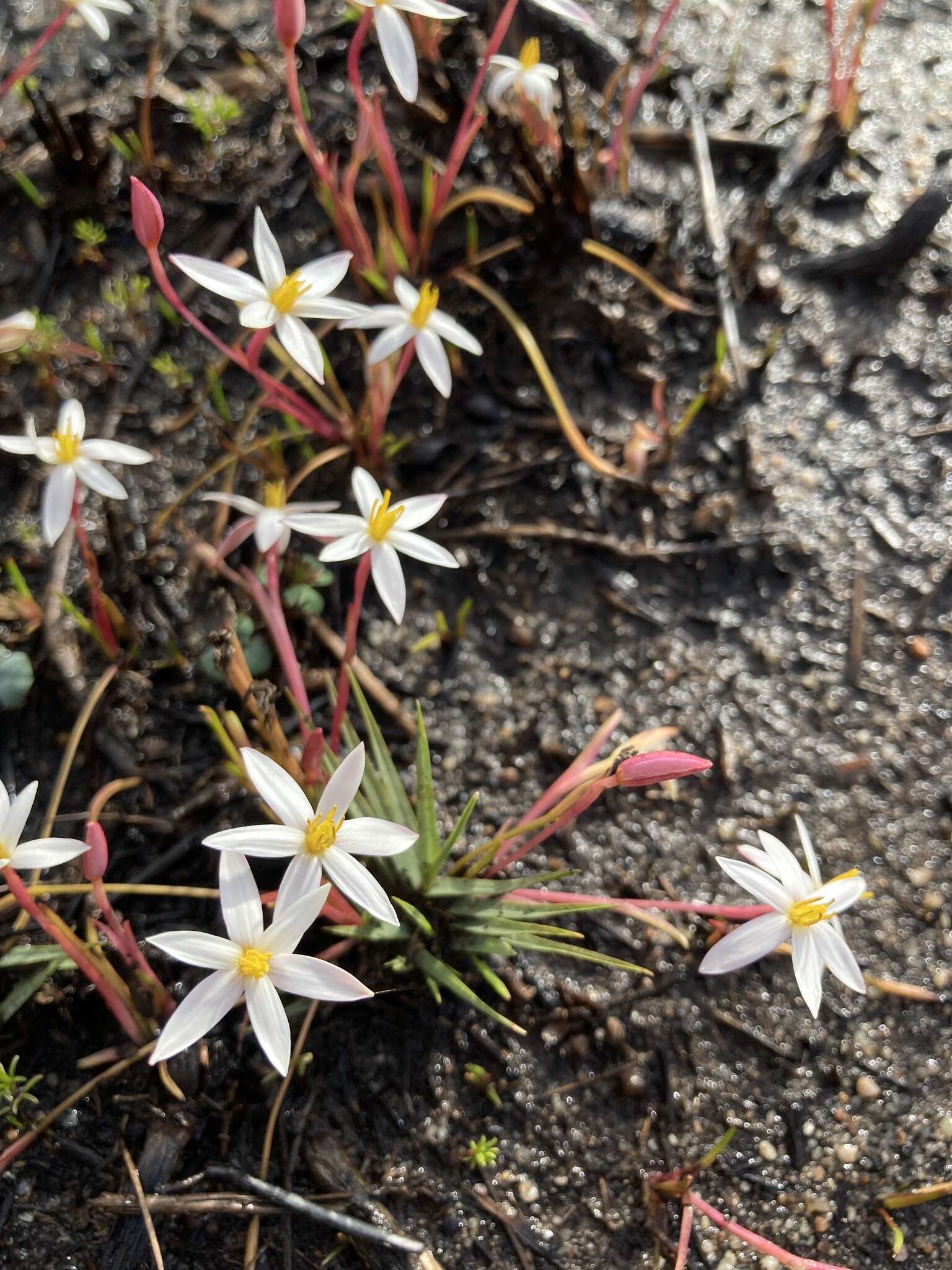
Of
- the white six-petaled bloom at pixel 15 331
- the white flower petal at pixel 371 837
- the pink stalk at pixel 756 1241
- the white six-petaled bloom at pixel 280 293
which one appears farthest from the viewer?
the white six-petaled bloom at pixel 15 331

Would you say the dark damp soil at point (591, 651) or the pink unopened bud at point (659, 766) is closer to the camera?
the pink unopened bud at point (659, 766)

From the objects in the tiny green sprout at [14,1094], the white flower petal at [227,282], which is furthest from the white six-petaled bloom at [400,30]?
the tiny green sprout at [14,1094]

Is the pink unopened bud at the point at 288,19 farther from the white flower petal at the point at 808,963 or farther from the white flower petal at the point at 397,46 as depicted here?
the white flower petal at the point at 808,963

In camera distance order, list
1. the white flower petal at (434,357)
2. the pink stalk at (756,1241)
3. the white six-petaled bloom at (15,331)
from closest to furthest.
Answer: the pink stalk at (756,1241) < the white flower petal at (434,357) < the white six-petaled bloom at (15,331)

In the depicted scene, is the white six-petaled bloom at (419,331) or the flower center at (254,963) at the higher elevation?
the white six-petaled bloom at (419,331)

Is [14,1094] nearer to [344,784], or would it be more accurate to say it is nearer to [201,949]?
[201,949]

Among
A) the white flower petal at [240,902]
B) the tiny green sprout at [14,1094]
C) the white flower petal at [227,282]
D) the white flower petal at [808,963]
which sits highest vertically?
the white flower petal at [227,282]
